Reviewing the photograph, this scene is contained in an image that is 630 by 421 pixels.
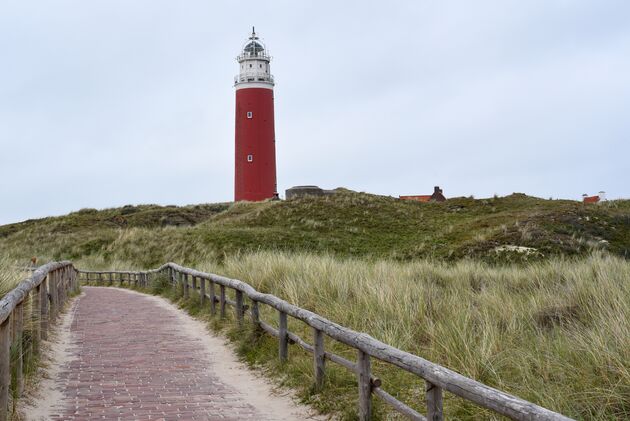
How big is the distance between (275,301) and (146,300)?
10.1 meters

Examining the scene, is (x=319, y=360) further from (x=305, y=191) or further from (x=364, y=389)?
(x=305, y=191)

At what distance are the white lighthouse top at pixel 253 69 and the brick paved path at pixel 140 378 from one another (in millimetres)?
42021

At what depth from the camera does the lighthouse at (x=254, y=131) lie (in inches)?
2028

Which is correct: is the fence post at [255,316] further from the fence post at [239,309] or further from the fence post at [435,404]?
the fence post at [435,404]

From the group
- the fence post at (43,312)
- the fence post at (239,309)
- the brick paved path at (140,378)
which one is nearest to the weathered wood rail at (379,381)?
the fence post at (239,309)

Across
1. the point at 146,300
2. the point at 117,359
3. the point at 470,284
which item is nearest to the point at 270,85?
the point at 146,300

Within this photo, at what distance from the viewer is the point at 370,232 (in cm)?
3950

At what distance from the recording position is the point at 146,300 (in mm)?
17438

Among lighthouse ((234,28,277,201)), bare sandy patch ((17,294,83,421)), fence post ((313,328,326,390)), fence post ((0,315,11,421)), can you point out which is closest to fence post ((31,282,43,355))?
bare sandy patch ((17,294,83,421))

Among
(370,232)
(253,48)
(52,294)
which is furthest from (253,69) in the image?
(52,294)

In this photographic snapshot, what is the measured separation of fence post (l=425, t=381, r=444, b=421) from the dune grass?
0.65 meters

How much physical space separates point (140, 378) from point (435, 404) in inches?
170

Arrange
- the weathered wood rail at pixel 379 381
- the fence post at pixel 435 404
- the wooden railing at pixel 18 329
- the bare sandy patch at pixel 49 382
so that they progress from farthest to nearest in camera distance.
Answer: the bare sandy patch at pixel 49 382, the wooden railing at pixel 18 329, the fence post at pixel 435 404, the weathered wood rail at pixel 379 381

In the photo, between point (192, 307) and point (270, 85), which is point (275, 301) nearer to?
point (192, 307)
